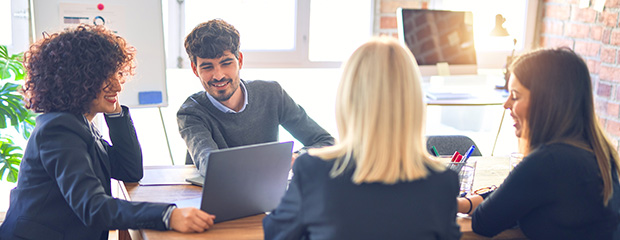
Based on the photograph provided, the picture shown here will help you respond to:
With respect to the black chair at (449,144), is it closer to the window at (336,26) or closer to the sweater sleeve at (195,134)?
the sweater sleeve at (195,134)

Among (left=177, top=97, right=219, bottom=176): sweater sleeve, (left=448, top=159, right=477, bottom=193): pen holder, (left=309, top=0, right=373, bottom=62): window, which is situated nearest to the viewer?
(left=448, top=159, right=477, bottom=193): pen holder

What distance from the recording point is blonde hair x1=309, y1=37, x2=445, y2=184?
1104 mm

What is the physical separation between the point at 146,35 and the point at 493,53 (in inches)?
85.7

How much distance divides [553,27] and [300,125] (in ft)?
7.35

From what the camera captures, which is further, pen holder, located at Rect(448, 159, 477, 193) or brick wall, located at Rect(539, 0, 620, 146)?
brick wall, located at Rect(539, 0, 620, 146)

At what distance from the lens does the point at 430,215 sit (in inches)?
44.2

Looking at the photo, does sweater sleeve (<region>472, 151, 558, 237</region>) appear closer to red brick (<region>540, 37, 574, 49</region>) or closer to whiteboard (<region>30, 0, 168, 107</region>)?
whiteboard (<region>30, 0, 168, 107</region>)

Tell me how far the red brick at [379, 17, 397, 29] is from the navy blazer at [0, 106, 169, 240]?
2.31 meters

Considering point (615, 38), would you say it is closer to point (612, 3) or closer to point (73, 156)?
point (612, 3)

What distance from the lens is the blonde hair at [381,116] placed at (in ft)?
3.62

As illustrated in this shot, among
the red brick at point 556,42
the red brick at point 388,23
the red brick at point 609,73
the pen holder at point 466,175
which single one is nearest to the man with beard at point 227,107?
the pen holder at point 466,175

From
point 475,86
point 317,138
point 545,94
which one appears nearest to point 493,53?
point 475,86

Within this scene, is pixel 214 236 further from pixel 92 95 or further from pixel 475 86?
pixel 475 86

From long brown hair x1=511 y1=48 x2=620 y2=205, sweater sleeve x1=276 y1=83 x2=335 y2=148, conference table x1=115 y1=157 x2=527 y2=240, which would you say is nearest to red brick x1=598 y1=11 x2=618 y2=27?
conference table x1=115 y1=157 x2=527 y2=240
